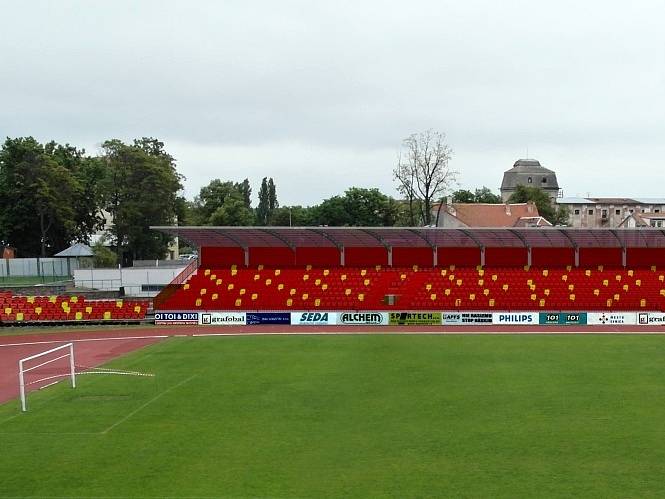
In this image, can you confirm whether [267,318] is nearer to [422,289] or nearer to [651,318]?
[422,289]

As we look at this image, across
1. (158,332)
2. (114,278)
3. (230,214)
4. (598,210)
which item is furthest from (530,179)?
(158,332)

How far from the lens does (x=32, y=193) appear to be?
60.6 meters

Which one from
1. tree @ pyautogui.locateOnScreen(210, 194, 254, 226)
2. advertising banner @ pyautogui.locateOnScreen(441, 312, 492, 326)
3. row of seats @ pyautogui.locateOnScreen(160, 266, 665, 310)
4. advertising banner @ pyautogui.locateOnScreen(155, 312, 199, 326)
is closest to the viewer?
advertising banner @ pyautogui.locateOnScreen(441, 312, 492, 326)

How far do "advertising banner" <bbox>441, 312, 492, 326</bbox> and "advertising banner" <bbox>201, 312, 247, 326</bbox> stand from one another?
13199mm

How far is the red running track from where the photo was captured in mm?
29750

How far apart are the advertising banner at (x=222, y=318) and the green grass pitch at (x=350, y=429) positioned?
12.3 meters

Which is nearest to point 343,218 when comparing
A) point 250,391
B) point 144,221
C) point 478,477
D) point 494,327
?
point 144,221

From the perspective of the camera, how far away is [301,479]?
12.3m

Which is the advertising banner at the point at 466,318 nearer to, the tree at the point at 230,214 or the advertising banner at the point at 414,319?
the advertising banner at the point at 414,319

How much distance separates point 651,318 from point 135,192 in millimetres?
48535

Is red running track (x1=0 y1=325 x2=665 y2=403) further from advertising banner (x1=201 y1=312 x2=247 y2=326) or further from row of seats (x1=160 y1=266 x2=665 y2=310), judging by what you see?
row of seats (x1=160 y1=266 x2=665 y2=310)

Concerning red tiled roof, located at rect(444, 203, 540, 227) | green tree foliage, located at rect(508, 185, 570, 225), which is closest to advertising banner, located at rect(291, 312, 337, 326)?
red tiled roof, located at rect(444, 203, 540, 227)

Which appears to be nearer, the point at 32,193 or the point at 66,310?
the point at 66,310

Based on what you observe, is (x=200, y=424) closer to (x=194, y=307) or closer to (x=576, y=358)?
(x=576, y=358)
